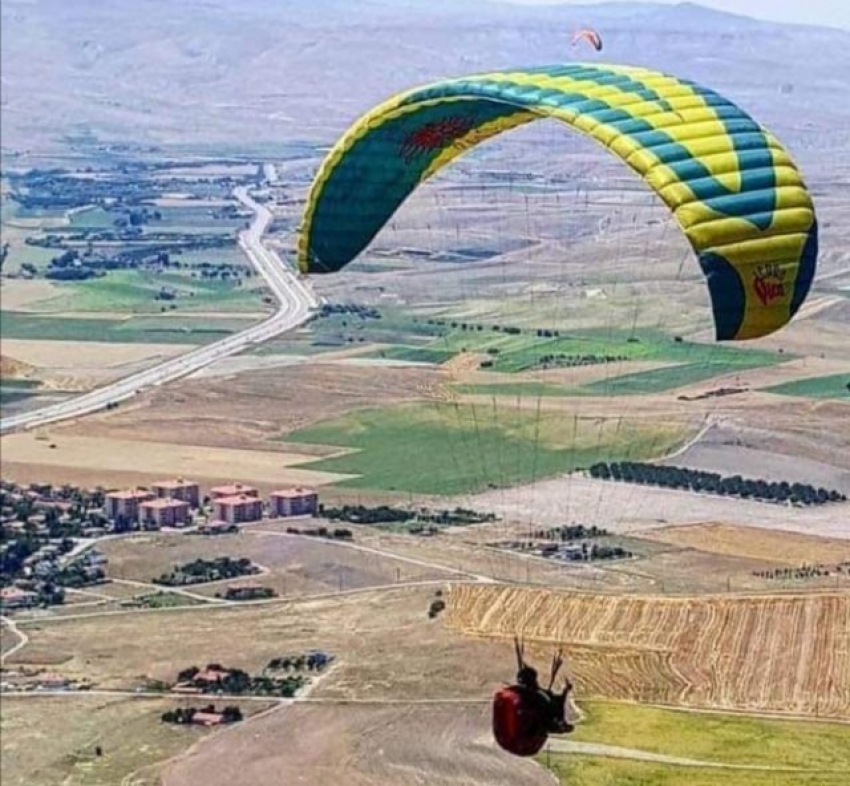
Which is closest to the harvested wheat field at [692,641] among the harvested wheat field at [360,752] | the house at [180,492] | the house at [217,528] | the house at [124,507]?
the harvested wheat field at [360,752]

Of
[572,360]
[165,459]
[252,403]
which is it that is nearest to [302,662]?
[165,459]

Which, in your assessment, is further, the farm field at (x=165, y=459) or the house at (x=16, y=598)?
the farm field at (x=165, y=459)

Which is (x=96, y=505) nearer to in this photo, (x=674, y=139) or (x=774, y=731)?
(x=774, y=731)

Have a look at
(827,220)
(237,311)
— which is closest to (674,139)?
(827,220)

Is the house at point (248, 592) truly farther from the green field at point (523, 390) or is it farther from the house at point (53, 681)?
the green field at point (523, 390)

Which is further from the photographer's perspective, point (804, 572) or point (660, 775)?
point (804, 572)

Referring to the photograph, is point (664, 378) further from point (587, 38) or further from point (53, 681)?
point (587, 38)

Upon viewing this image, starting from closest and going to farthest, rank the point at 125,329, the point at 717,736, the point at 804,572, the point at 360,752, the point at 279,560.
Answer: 1. the point at 717,736
2. the point at 360,752
3. the point at 804,572
4. the point at 279,560
5. the point at 125,329
